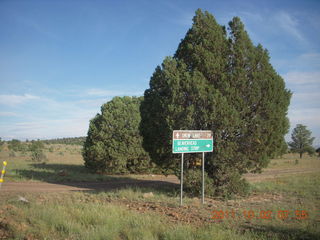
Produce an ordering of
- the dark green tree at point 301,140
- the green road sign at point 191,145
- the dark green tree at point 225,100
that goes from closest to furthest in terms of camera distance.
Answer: the green road sign at point 191,145 → the dark green tree at point 225,100 → the dark green tree at point 301,140

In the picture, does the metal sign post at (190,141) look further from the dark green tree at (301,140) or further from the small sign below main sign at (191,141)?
the dark green tree at (301,140)

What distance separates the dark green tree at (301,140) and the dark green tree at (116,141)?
45916 millimetres

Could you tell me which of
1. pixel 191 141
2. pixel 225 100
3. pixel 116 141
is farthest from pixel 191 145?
pixel 116 141

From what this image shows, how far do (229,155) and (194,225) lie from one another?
541cm

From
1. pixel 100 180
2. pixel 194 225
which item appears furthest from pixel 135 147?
pixel 194 225

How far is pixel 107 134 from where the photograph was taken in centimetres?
2431

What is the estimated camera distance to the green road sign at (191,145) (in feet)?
32.2

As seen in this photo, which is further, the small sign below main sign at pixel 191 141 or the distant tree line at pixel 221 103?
the distant tree line at pixel 221 103

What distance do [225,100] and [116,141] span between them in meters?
15.3

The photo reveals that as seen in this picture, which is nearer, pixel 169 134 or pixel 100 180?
pixel 169 134

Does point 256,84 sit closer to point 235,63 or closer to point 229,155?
point 235,63
